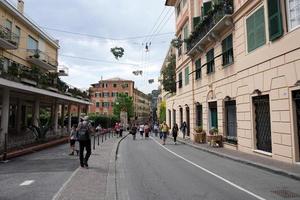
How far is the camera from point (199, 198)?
736cm

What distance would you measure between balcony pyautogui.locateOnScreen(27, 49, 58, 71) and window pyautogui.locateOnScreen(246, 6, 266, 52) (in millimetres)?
22584

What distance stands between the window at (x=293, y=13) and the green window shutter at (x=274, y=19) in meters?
0.42

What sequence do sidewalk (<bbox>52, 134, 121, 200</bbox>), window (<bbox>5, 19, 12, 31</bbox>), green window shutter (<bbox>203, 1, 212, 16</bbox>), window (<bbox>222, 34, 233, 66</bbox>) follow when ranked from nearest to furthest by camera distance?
1. sidewalk (<bbox>52, 134, 121, 200</bbox>)
2. window (<bbox>222, 34, 233, 66</bbox>)
3. green window shutter (<bbox>203, 1, 212, 16</bbox>)
4. window (<bbox>5, 19, 12, 31</bbox>)

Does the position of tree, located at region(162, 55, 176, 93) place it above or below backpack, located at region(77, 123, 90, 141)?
above

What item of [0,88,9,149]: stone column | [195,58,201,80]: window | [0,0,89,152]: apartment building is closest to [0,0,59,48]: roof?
[0,0,89,152]: apartment building

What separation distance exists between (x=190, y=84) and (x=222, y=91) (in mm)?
8673

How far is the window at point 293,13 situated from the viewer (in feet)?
39.5

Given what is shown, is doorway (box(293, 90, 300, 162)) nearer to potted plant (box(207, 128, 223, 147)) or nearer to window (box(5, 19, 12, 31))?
potted plant (box(207, 128, 223, 147))

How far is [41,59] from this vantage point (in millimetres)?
33906

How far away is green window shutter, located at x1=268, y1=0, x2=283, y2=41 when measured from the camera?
1295 cm

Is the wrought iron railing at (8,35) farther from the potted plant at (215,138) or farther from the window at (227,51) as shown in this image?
the potted plant at (215,138)

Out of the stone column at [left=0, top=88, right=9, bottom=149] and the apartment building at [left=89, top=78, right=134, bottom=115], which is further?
the apartment building at [left=89, top=78, right=134, bottom=115]

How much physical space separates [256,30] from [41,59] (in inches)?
972

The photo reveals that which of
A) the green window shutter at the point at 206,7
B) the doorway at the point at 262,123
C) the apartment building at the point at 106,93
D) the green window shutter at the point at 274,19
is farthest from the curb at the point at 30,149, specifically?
the apartment building at the point at 106,93
